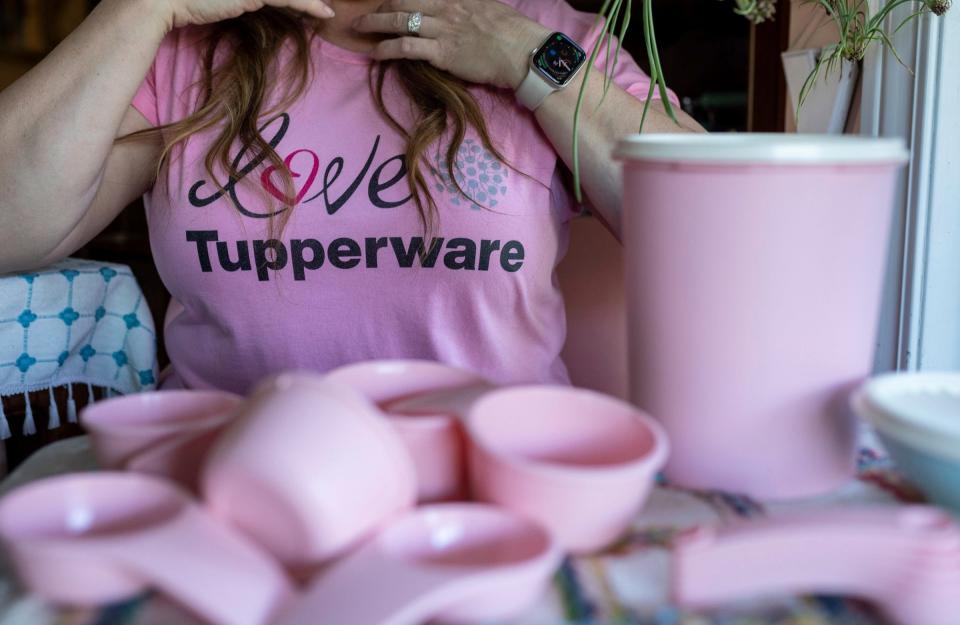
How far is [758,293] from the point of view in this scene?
44cm

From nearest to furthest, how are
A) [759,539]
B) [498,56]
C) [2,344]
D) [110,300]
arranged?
[759,539], [498,56], [2,344], [110,300]

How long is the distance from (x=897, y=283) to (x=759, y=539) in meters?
0.81

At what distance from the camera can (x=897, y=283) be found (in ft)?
3.43

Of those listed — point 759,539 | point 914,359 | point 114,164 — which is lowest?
point 914,359

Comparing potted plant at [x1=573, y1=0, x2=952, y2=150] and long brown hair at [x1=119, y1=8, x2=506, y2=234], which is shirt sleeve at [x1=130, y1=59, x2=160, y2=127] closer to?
long brown hair at [x1=119, y1=8, x2=506, y2=234]

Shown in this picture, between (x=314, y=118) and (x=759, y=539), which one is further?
(x=314, y=118)

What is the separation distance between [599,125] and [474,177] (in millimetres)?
152

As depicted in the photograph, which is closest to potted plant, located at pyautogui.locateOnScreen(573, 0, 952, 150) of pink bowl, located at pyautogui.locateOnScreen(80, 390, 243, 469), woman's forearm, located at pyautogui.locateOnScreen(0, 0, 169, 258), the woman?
the woman

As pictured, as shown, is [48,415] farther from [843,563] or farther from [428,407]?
[843,563]

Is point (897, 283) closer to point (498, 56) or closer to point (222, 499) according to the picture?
point (498, 56)

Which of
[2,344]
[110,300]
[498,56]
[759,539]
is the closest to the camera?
[759,539]

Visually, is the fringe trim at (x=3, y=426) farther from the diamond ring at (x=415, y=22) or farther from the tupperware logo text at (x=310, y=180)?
the diamond ring at (x=415, y=22)

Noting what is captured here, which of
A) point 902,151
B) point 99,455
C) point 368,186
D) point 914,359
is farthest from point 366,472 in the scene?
point 914,359

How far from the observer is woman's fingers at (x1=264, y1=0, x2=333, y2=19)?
0.91m
